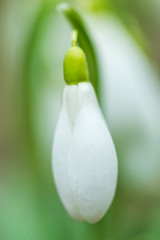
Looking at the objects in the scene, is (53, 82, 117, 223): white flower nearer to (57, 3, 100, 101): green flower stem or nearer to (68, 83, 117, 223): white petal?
(68, 83, 117, 223): white petal

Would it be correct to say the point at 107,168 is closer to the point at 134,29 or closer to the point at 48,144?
the point at 48,144

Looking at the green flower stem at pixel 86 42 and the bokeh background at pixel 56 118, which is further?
the bokeh background at pixel 56 118

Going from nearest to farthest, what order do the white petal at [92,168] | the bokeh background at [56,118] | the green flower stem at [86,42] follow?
the white petal at [92,168], the green flower stem at [86,42], the bokeh background at [56,118]

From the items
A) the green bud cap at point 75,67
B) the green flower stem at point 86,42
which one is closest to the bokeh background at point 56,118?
the green flower stem at point 86,42

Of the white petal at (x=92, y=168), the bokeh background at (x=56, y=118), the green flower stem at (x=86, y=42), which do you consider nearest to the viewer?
the white petal at (x=92, y=168)

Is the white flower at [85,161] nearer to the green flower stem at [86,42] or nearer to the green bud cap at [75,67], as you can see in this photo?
the green bud cap at [75,67]

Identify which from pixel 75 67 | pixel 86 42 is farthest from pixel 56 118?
pixel 75 67

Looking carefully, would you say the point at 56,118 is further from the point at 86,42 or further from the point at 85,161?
the point at 85,161
